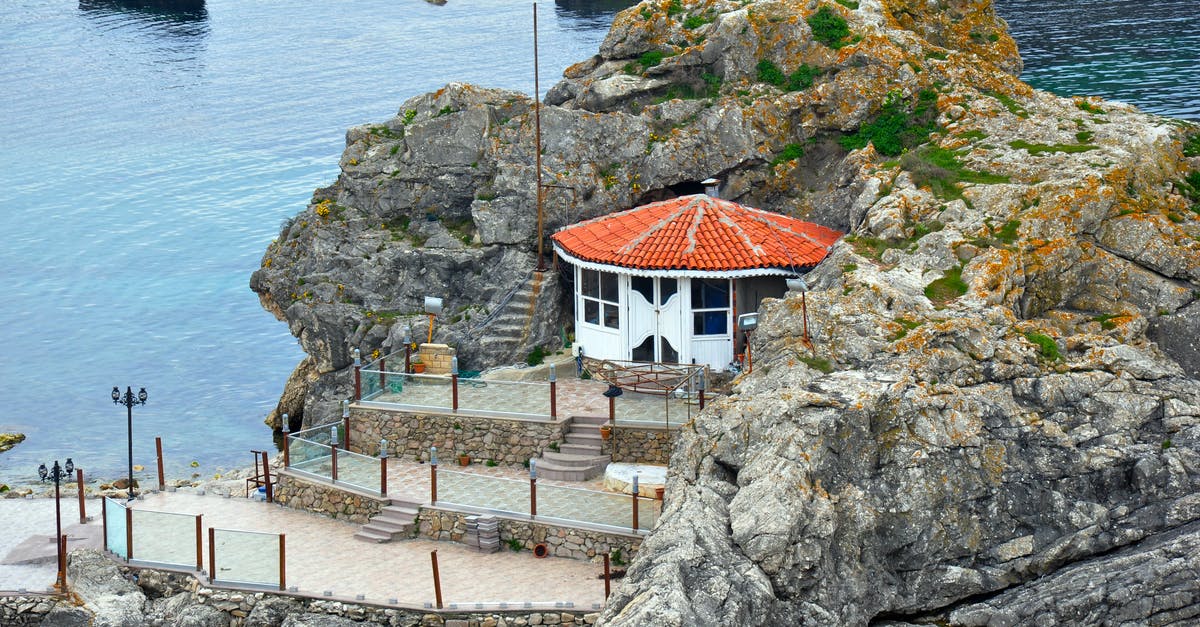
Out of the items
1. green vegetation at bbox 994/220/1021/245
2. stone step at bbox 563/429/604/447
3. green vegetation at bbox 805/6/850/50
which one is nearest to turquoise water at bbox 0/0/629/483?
stone step at bbox 563/429/604/447

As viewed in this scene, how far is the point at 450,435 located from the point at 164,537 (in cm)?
643

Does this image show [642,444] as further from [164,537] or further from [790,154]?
[164,537]

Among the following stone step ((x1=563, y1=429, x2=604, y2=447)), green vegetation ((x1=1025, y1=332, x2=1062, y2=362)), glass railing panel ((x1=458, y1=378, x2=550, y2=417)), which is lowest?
stone step ((x1=563, y1=429, x2=604, y2=447))

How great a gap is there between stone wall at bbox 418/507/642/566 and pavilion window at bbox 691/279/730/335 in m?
5.71

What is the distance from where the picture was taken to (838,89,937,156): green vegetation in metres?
36.4

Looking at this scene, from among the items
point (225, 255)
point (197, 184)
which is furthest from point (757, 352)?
point (197, 184)

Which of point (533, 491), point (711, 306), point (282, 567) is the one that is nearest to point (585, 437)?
point (533, 491)

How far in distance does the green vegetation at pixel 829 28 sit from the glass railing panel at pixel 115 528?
1947 centimetres

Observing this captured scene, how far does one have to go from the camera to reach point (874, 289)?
97.8 feet

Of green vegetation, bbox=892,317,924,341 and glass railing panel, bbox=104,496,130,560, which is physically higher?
green vegetation, bbox=892,317,924,341

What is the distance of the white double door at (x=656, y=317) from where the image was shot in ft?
113

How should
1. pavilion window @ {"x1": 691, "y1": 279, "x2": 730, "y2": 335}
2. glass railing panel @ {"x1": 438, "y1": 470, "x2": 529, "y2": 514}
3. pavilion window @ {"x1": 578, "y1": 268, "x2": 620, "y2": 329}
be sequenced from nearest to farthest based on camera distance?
1. glass railing panel @ {"x1": 438, "y1": 470, "x2": 529, "y2": 514}
2. pavilion window @ {"x1": 691, "y1": 279, "x2": 730, "y2": 335}
3. pavilion window @ {"x1": 578, "y1": 268, "x2": 620, "y2": 329}

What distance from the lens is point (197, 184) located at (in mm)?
83688

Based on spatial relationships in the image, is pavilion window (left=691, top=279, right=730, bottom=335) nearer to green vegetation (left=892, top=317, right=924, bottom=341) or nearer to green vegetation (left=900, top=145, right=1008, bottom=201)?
green vegetation (left=900, top=145, right=1008, bottom=201)
